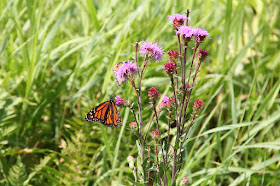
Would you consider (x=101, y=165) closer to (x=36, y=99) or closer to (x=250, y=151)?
(x=36, y=99)

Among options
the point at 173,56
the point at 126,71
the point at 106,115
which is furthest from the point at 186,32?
the point at 106,115

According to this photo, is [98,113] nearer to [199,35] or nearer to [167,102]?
[167,102]

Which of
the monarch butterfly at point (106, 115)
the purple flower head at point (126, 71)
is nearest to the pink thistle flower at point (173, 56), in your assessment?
the purple flower head at point (126, 71)

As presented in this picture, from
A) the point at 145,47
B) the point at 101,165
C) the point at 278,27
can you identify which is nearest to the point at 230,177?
the point at 101,165

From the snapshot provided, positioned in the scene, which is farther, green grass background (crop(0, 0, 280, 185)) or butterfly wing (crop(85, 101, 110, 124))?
green grass background (crop(0, 0, 280, 185))

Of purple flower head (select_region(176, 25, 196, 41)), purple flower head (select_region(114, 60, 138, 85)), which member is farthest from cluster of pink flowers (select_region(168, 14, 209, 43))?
purple flower head (select_region(114, 60, 138, 85))

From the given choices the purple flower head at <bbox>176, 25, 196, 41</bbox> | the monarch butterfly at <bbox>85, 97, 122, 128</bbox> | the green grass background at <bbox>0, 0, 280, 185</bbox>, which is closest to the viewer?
the purple flower head at <bbox>176, 25, 196, 41</bbox>

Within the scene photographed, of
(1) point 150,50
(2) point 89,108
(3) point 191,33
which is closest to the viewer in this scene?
(3) point 191,33

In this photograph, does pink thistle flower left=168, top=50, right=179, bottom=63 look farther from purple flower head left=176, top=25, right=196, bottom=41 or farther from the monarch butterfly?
the monarch butterfly
